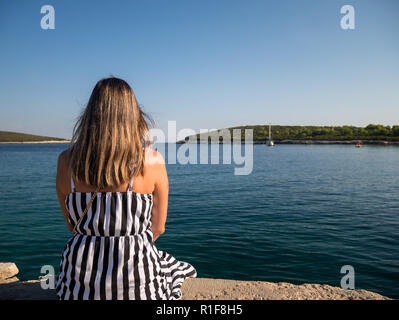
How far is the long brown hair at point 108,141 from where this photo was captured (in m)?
2.02

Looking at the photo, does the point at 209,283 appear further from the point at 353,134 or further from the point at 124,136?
the point at 353,134

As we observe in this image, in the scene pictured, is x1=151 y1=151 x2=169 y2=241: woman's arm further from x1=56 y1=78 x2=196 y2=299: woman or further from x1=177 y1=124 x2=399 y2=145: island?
x1=177 y1=124 x2=399 y2=145: island

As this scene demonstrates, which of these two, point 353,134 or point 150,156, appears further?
point 353,134

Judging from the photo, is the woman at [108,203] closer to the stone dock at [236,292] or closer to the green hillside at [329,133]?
the stone dock at [236,292]

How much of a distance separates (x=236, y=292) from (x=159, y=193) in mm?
2166

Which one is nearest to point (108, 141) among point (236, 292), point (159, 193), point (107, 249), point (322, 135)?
point (159, 193)

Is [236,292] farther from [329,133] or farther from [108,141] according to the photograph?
[329,133]

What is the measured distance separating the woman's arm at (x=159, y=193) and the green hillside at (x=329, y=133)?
13151 cm

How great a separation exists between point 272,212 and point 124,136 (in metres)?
12.4

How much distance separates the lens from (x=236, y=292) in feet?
12.1

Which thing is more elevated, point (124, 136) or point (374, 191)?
point (124, 136)

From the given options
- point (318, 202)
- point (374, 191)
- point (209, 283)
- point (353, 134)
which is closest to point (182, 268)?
Result: point (209, 283)

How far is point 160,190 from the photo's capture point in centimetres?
233
